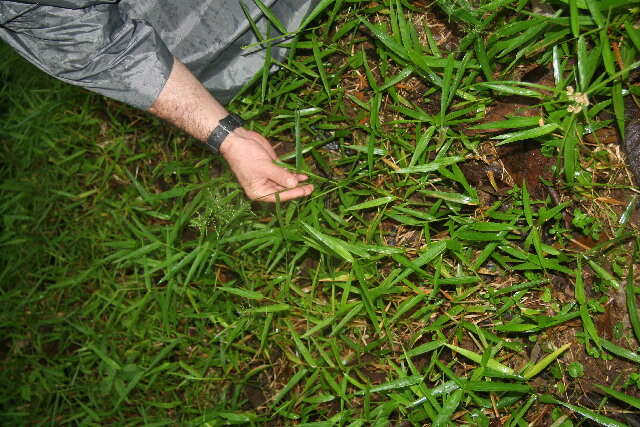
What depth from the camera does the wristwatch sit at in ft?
6.84

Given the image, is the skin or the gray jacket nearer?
the gray jacket

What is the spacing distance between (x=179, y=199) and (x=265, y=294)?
69cm

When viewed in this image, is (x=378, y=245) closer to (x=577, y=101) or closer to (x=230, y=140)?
(x=230, y=140)

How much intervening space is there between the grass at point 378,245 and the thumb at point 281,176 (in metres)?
0.12

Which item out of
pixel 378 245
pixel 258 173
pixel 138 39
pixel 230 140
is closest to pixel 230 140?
pixel 230 140

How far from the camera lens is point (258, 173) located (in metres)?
2.06

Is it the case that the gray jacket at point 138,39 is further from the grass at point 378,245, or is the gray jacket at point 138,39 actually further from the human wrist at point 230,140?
the human wrist at point 230,140

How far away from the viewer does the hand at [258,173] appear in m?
2.05

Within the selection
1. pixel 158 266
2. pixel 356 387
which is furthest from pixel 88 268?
pixel 356 387

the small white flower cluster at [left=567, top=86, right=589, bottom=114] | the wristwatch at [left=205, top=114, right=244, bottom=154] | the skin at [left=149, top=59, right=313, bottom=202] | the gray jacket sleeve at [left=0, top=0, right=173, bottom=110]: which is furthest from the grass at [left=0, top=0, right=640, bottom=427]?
the gray jacket sleeve at [left=0, top=0, right=173, bottom=110]

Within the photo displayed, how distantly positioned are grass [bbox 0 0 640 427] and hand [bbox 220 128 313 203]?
10 cm

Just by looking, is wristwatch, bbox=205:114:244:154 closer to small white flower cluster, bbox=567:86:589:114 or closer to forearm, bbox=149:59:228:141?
forearm, bbox=149:59:228:141

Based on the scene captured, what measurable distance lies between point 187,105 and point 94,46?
0.41m

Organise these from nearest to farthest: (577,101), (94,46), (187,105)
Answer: (577,101), (94,46), (187,105)
